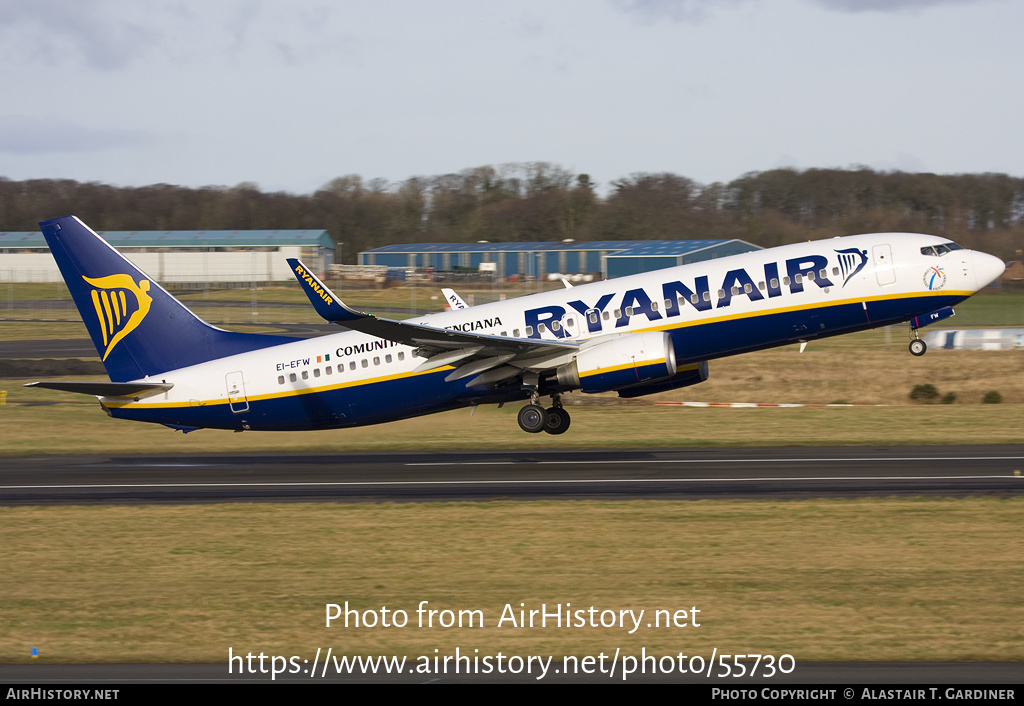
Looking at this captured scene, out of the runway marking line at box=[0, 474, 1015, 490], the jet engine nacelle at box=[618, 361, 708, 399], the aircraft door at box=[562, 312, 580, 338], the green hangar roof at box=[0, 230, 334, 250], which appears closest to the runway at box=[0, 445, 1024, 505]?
the runway marking line at box=[0, 474, 1015, 490]

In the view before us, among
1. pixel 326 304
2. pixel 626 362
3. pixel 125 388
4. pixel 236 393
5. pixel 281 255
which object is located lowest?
pixel 236 393

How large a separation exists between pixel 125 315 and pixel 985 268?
A: 2424 centimetres

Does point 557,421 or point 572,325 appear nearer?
point 572,325

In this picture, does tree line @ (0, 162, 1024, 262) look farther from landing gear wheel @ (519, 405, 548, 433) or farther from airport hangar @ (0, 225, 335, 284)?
landing gear wheel @ (519, 405, 548, 433)

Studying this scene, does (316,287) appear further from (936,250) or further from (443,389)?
(936,250)

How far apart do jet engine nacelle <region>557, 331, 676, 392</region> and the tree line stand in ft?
244

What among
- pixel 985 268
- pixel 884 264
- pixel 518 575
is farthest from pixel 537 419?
pixel 518 575

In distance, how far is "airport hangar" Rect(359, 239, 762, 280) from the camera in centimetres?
9238

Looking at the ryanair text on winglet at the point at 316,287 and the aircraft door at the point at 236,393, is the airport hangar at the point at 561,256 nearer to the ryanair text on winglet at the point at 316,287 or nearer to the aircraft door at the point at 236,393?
the aircraft door at the point at 236,393

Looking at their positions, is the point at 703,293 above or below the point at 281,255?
below

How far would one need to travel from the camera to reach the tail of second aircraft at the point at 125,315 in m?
30.3

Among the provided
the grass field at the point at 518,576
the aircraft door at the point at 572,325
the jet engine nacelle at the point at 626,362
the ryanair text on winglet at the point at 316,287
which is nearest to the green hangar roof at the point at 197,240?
the aircraft door at the point at 572,325

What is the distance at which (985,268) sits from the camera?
27.7 m
